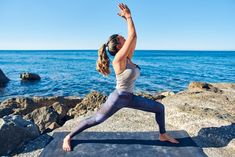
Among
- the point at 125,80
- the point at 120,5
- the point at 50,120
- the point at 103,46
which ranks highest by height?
the point at 120,5

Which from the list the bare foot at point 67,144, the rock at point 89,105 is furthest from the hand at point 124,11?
the rock at point 89,105

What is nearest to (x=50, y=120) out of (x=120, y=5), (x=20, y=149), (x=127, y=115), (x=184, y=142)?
(x=127, y=115)

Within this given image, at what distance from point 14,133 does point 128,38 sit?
10.2 ft

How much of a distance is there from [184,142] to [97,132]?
185 cm

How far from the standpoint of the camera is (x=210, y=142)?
6840 millimetres

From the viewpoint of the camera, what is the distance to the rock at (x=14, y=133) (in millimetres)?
6352

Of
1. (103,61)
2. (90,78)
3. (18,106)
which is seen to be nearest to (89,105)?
(18,106)

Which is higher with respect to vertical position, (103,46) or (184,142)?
(103,46)

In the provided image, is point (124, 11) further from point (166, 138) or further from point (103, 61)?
point (166, 138)

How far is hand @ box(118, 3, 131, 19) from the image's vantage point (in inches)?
212

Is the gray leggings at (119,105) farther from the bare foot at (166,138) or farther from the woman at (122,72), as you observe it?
the bare foot at (166,138)

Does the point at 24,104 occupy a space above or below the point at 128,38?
below

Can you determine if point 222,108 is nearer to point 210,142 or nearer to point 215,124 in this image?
point 215,124

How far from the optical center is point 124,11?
540 cm
